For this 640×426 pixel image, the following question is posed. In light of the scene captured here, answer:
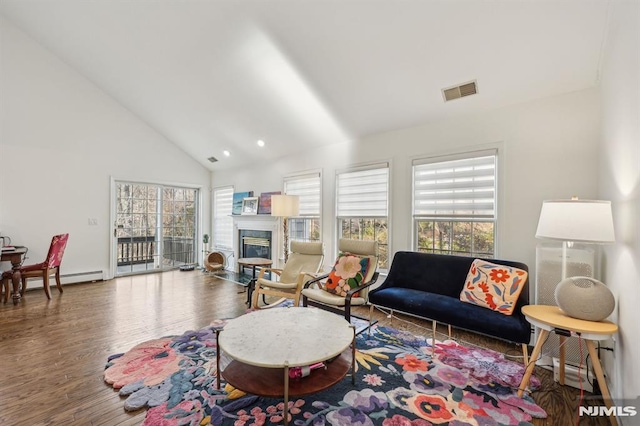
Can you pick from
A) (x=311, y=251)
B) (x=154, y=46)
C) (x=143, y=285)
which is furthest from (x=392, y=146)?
(x=143, y=285)

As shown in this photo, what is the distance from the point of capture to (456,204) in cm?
339

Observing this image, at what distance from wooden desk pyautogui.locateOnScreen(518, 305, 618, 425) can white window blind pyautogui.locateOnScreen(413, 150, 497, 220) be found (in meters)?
1.36

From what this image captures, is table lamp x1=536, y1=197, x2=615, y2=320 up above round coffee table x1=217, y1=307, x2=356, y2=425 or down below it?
above

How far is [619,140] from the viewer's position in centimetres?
187

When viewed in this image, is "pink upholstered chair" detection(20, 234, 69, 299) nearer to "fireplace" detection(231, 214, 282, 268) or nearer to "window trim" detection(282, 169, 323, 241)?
"fireplace" detection(231, 214, 282, 268)

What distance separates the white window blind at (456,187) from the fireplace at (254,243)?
3.25m

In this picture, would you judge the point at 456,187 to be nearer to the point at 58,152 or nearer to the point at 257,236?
the point at 257,236

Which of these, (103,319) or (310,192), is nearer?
(103,319)

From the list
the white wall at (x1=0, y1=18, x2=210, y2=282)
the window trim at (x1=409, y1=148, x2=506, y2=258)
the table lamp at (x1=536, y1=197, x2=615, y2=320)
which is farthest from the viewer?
the white wall at (x1=0, y1=18, x2=210, y2=282)

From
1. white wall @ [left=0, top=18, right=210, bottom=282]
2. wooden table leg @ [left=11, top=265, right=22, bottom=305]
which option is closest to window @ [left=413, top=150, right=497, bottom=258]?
wooden table leg @ [left=11, top=265, right=22, bottom=305]

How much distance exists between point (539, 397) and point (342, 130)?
363cm

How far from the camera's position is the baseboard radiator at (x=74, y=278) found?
477cm

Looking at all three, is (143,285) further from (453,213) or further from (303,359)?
(453,213)
